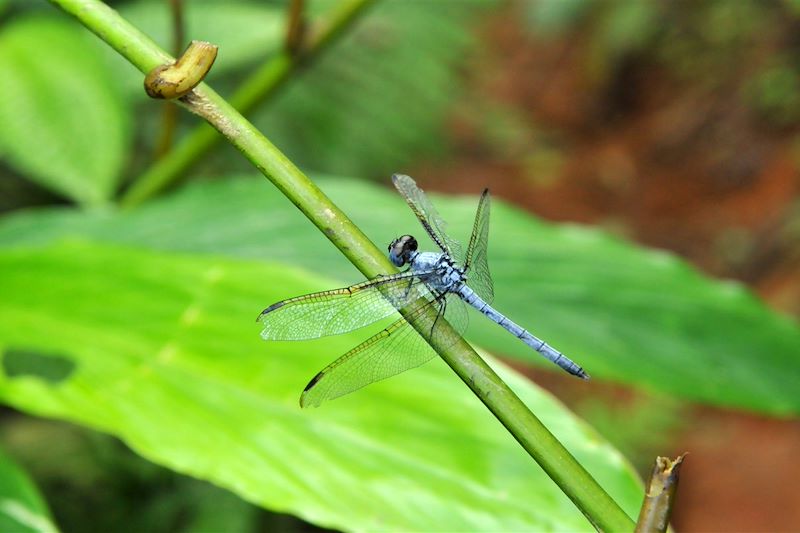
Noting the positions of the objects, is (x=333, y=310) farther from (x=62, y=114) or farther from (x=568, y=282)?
(x=62, y=114)

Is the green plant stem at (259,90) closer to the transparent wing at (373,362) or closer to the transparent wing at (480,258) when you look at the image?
the transparent wing at (480,258)

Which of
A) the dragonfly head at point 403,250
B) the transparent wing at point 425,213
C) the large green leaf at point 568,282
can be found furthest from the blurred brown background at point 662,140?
the dragonfly head at point 403,250

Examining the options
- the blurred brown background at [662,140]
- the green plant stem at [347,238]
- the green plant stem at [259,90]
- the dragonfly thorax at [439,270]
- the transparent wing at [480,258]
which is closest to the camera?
the green plant stem at [347,238]

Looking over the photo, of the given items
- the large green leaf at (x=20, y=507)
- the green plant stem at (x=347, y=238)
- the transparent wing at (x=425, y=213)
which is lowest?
the large green leaf at (x=20, y=507)

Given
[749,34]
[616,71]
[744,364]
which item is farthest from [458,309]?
[616,71]

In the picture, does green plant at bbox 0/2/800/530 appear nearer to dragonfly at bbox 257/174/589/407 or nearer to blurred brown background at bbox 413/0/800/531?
dragonfly at bbox 257/174/589/407
